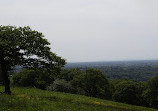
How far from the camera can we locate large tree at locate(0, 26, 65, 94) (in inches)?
688

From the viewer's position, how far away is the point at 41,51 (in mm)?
19641

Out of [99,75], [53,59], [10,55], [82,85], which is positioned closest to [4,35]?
[10,55]

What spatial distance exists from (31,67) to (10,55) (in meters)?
3.14

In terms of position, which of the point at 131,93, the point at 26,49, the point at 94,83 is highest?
the point at 26,49

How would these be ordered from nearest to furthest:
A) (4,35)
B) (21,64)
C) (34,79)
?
(4,35) < (21,64) < (34,79)

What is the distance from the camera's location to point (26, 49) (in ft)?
61.3

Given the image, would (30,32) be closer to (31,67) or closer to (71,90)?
(31,67)

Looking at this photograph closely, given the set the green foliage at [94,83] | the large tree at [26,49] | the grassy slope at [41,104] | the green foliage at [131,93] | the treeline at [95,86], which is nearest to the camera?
the grassy slope at [41,104]

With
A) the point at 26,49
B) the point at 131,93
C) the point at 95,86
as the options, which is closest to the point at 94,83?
the point at 95,86

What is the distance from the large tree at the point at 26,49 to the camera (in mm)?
17470

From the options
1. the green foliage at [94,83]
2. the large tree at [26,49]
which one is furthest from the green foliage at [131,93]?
the large tree at [26,49]

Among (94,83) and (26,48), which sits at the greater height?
(26,48)

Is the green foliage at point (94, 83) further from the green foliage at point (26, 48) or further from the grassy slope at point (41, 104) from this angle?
the green foliage at point (26, 48)

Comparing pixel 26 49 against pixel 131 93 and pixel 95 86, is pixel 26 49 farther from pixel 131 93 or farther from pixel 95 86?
pixel 131 93
